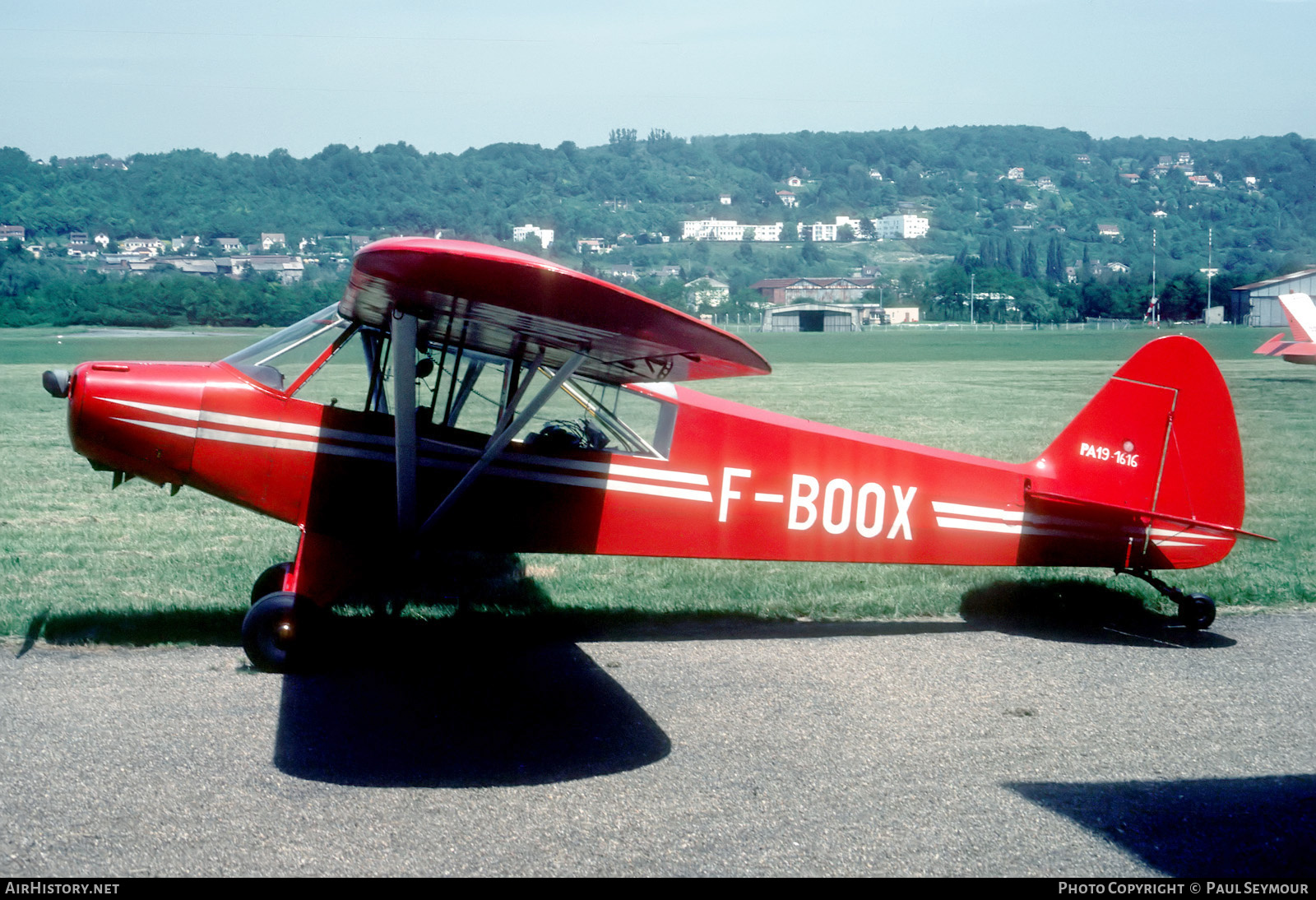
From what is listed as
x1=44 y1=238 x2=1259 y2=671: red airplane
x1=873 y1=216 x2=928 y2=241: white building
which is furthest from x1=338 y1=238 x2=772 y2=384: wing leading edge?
x1=873 y1=216 x2=928 y2=241: white building

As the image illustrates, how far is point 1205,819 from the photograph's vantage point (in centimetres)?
382

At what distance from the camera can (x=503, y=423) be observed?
5.71m

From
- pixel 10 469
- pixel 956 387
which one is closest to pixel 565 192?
pixel 956 387

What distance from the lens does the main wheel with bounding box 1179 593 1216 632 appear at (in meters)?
6.32

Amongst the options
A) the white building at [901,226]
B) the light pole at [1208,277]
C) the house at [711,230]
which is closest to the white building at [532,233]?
the light pole at [1208,277]

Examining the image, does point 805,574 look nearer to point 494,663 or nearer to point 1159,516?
point 1159,516

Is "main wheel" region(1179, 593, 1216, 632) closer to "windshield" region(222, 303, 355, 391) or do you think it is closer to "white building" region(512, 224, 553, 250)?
"windshield" region(222, 303, 355, 391)

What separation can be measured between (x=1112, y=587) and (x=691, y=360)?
4.07m

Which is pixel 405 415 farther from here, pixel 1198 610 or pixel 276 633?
pixel 1198 610

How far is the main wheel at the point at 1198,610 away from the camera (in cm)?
632

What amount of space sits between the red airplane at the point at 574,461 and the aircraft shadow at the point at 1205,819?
2231 mm

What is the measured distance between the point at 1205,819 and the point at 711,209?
42.7 metres

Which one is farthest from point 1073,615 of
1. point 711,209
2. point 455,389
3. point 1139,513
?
point 711,209

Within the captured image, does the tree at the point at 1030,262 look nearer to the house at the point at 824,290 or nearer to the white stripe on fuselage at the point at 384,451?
the house at the point at 824,290
